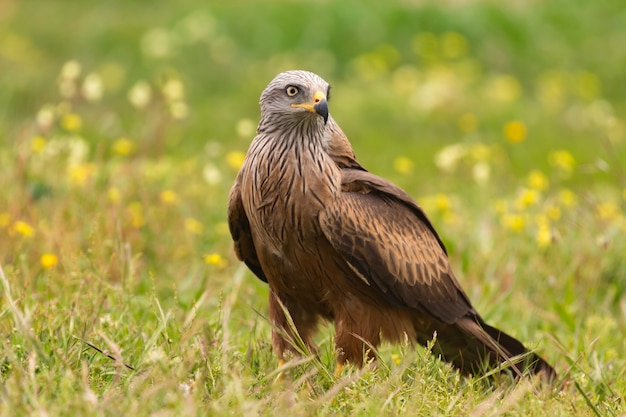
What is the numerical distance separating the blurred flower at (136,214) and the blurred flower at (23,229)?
0.70m

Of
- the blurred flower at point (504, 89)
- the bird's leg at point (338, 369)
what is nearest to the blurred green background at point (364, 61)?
the blurred flower at point (504, 89)

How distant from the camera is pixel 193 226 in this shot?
634 centimetres

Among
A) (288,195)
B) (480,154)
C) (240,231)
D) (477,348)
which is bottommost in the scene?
(477,348)

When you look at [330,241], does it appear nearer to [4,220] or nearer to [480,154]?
[4,220]

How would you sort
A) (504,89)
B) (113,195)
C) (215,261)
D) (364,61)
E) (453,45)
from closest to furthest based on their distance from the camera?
(215,261), (113,195), (504,89), (364,61), (453,45)

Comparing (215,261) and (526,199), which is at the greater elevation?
(526,199)

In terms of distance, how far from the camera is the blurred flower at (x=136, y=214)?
6184 mm

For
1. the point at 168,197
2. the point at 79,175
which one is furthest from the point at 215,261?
the point at 79,175

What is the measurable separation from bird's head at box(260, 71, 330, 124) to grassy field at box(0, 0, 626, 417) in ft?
2.74

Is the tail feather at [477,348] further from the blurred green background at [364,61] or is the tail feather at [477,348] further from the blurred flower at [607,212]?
the blurred green background at [364,61]

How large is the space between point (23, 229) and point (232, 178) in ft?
9.03

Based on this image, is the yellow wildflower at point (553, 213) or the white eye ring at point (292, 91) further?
the yellow wildflower at point (553, 213)

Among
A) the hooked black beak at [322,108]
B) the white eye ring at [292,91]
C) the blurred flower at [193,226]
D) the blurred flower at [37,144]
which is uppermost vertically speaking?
the white eye ring at [292,91]

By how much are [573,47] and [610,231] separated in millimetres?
7543
